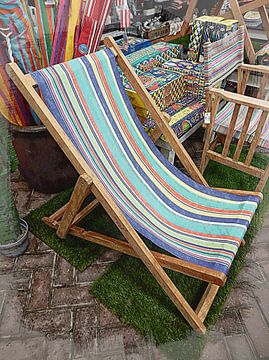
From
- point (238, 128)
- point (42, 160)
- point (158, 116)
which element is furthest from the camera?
point (238, 128)

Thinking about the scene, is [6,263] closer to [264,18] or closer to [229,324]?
[229,324]

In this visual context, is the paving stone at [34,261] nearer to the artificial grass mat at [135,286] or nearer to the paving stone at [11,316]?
the artificial grass mat at [135,286]

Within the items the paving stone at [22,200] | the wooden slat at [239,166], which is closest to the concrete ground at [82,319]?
the paving stone at [22,200]

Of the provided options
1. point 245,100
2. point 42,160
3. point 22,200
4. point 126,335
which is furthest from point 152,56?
point 126,335

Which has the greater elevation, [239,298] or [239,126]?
[239,126]

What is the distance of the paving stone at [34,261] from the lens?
6.70 feet

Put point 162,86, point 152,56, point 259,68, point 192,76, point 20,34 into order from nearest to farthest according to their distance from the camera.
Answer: point 20,34
point 162,86
point 259,68
point 192,76
point 152,56

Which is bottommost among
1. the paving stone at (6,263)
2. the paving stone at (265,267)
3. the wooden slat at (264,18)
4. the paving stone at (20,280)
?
the paving stone at (6,263)

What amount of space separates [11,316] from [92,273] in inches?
19.6

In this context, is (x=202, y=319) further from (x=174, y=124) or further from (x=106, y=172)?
(x=174, y=124)

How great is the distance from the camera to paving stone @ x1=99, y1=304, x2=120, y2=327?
5.69 feet

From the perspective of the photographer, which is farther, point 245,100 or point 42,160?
point 42,160

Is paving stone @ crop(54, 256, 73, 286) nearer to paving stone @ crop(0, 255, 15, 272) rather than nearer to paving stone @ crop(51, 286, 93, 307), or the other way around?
paving stone @ crop(51, 286, 93, 307)

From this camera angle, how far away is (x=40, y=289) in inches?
75.0
